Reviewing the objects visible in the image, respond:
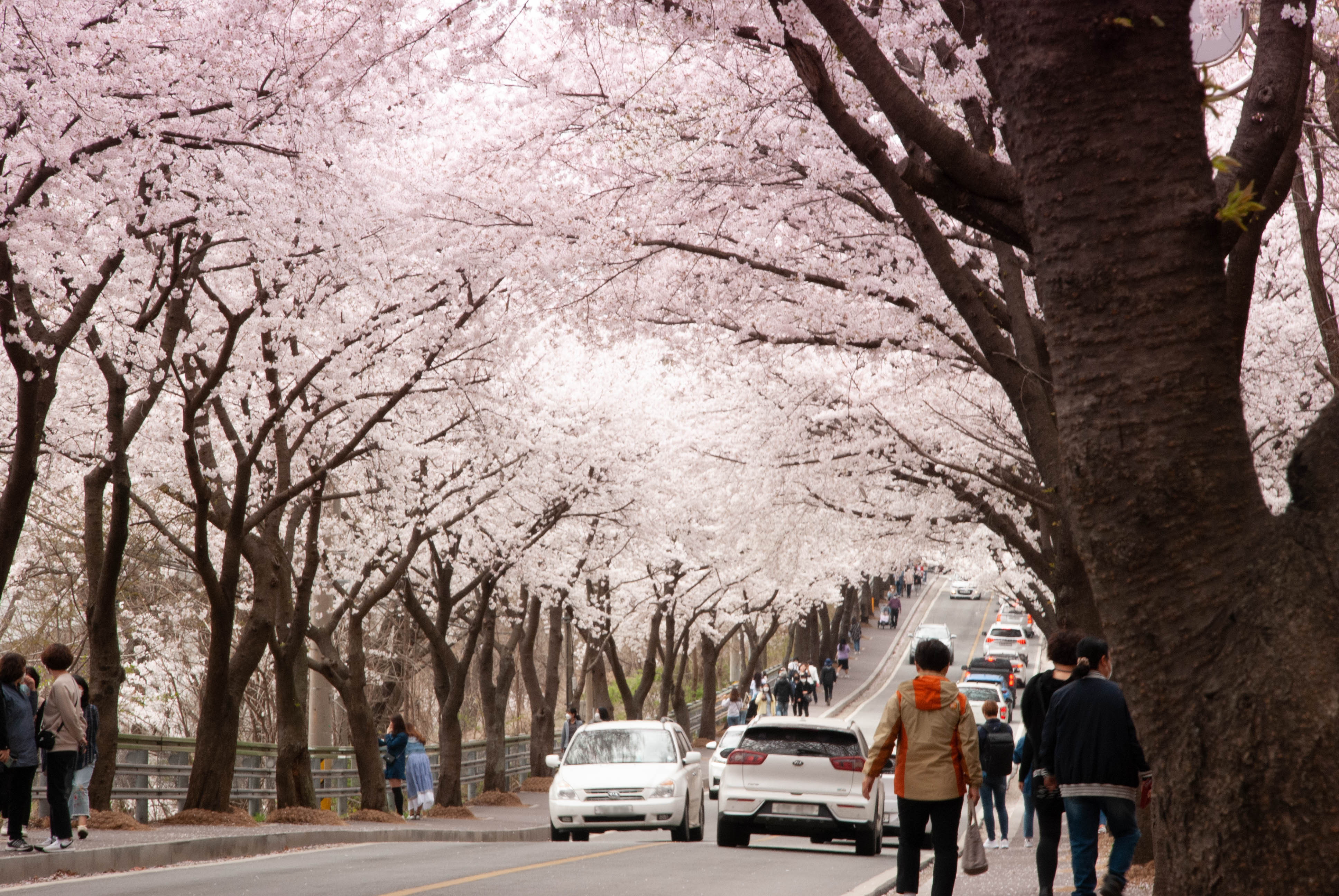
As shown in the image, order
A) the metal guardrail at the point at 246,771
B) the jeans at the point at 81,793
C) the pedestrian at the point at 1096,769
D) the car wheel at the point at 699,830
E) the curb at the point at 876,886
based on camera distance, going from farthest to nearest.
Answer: the car wheel at the point at 699,830
the metal guardrail at the point at 246,771
the jeans at the point at 81,793
the curb at the point at 876,886
the pedestrian at the point at 1096,769

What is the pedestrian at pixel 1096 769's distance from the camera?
743 cm

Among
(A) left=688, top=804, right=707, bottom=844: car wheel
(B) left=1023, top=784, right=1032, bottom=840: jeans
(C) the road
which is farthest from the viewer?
(A) left=688, top=804, right=707, bottom=844: car wheel

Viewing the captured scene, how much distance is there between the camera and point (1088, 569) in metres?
4.27

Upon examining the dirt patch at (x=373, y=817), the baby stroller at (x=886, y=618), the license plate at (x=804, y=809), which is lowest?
the dirt patch at (x=373, y=817)

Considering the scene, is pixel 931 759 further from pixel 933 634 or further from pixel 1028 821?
pixel 933 634

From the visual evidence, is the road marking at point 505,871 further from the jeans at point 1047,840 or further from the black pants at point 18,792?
the jeans at point 1047,840

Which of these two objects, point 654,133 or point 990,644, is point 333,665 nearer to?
point 654,133

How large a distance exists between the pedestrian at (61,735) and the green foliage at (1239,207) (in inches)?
412

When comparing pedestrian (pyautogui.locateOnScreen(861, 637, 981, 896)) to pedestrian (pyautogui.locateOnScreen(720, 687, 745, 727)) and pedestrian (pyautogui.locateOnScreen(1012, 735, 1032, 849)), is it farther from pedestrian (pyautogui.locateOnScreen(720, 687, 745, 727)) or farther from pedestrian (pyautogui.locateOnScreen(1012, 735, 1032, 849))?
pedestrian (pyautogui.locateOnScreen(720, 687, 745, 727))

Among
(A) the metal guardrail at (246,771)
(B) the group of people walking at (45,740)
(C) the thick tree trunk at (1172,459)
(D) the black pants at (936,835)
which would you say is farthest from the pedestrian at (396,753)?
(C) the thick tree trunk at (1172,459)

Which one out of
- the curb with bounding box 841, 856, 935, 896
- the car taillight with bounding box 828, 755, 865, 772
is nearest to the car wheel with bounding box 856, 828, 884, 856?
the car taillight with bounding box 828, 755, 865, 772

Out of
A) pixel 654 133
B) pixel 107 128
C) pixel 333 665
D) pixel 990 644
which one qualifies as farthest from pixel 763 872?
pixel 990 644

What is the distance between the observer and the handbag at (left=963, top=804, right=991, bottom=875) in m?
7.96

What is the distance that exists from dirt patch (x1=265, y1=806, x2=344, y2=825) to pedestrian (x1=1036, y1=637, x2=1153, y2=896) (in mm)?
12090
